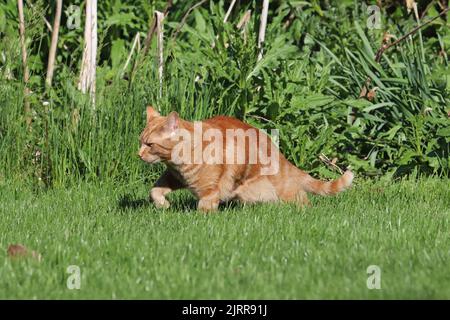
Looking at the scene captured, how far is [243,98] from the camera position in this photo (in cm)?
886

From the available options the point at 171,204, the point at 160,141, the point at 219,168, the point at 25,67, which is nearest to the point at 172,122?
the point at 160,141

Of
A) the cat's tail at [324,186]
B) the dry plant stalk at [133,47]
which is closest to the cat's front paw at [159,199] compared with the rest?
the cat's tail at [324,186]

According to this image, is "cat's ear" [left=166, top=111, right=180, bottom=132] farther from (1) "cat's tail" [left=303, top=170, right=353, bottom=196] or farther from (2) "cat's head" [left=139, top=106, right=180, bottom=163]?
(1) "cat's tail" [left=303, top=170, right=353, bottom=196]

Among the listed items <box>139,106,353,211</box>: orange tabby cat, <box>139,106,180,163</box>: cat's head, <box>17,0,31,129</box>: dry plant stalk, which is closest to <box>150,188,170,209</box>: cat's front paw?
<box>139,106,353,211</box>: orange tabby cat

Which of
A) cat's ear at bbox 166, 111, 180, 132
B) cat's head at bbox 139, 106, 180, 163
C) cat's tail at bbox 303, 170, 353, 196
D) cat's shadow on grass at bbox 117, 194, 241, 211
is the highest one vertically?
cat's ear at bbox 166, 111, 180, 132

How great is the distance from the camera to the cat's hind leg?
7.17m

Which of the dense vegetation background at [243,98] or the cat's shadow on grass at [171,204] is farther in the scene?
the dense vegetation background at [243,98]

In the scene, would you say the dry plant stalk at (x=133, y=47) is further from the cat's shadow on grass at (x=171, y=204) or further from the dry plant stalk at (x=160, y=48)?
the cat's shadow on grass at (x=171, y=204)

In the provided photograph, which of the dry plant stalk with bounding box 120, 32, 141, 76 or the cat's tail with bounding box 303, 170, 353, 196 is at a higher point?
the dry plant stalk with bounding box 120, 32, 141, 76

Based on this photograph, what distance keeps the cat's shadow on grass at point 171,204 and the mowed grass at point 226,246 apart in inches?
0.7

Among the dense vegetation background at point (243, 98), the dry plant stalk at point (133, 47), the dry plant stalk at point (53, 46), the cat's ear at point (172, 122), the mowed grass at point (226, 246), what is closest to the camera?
the mowed grass at point (226, 246)

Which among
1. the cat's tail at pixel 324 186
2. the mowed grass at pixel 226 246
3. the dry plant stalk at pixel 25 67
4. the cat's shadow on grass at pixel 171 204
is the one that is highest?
the dry plant stalk at pixel 25 67

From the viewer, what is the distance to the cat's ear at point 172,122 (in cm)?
691

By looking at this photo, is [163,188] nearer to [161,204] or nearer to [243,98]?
[161,204]
